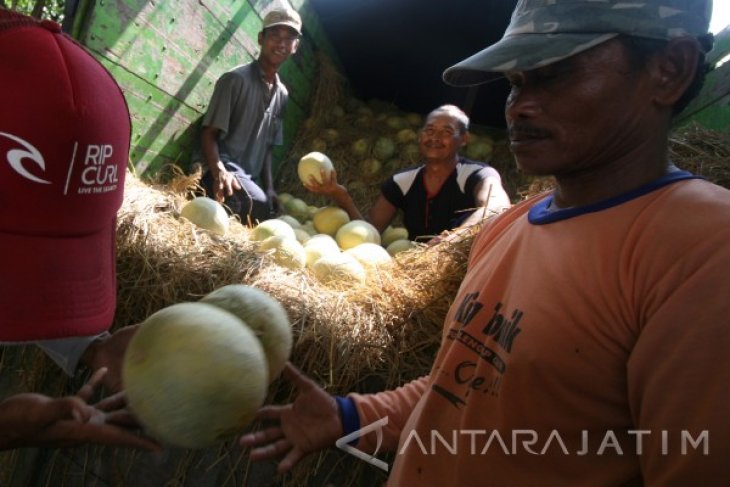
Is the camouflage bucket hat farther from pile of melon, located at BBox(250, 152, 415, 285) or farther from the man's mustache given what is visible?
pile of melon, located at BBox(250, 152, 415, 285)

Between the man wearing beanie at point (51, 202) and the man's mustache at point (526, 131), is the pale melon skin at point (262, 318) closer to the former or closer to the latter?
the man wearing beanie at point (51, 202)

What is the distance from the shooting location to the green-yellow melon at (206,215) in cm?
306

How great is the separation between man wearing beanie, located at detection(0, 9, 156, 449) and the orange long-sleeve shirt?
0.79 m

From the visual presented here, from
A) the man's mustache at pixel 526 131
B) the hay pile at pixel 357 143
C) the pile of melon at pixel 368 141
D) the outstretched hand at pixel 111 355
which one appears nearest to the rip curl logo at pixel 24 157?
the outstretched hand at pixel 111 355

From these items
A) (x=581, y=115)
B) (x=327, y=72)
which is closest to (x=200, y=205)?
(x=581, y=115)

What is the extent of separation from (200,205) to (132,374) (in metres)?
2.10

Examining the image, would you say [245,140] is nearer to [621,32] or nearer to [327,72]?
[327,72]

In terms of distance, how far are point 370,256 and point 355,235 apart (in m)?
0.52

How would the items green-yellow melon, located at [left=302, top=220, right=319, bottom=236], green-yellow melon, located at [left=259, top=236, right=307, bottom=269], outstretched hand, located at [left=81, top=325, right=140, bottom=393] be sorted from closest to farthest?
outstretched hand, located at [left=81, top=325, right=140, bottom=393]
green-yellow melon, located at [left=259, top=236, right=307, bottom=269]
green-yellow melon, located at [left=302, top=220, right=319, bottom=236]

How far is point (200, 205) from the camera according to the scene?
10.3 ft

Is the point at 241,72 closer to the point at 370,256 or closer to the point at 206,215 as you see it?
the point at 206,215

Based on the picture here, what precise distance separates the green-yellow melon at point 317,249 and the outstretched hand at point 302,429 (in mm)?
1654

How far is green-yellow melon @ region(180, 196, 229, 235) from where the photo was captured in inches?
121

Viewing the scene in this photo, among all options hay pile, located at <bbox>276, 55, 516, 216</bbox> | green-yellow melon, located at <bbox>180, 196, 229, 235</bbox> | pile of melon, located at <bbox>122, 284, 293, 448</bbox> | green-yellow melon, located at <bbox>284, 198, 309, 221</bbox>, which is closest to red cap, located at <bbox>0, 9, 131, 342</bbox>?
pile of melon, located at <bbox>122, 284, 293, 448</bbox>
